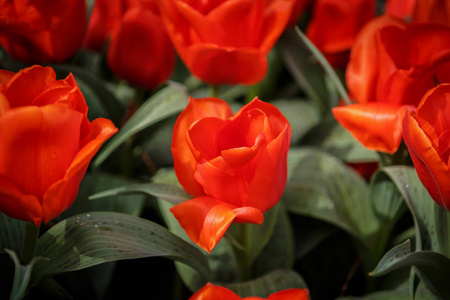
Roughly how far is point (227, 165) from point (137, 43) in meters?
0.22

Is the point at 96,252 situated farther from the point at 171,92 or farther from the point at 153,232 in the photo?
the point at 171,92

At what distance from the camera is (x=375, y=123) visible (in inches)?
13.7

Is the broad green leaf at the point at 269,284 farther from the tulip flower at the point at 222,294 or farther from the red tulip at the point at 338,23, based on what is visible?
the red tulip at the point at 338,23

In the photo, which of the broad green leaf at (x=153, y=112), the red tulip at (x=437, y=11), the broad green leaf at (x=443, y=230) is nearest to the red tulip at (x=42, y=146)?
the broad green leaf at (x=153, y=112)

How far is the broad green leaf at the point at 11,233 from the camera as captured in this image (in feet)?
1.13

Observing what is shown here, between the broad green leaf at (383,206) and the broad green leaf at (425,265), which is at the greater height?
the broad green leaf at (425,265)

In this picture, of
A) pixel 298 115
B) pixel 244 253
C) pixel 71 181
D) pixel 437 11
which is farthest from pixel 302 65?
pixel 71 181

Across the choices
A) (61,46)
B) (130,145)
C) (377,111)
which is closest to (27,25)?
(61,46)

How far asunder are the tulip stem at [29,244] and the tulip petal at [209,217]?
0.27 feet

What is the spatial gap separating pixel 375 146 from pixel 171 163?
0.73ft

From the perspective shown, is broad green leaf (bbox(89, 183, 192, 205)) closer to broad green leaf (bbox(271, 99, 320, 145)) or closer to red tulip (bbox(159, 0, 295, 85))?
red tulip (bbox(159, 0, 295, 85))

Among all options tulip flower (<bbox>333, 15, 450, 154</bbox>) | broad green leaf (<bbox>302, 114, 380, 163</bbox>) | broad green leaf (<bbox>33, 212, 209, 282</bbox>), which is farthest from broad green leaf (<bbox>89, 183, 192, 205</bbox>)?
broad green leaf (<bbox>302, 114, 380, 163</bbox>)

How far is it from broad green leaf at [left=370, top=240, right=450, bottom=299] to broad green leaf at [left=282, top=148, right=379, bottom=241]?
11 centimetres

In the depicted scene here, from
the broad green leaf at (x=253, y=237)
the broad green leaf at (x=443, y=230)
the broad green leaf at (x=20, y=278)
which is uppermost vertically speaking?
the broad green leaf at (x=20, y=278)
